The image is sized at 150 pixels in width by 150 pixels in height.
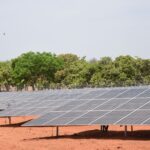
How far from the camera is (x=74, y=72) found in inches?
3039

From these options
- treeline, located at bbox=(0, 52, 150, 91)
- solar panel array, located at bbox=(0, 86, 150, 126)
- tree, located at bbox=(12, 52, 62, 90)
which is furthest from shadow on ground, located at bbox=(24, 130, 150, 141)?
tree, located at bbox=(12, 52, 62, 90)

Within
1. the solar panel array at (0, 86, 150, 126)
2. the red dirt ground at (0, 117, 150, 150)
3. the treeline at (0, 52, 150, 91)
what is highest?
the treeline at (0, 52, 150, 91)

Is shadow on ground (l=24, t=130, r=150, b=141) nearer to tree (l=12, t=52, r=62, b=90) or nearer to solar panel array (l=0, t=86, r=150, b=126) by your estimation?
solar panel array (l=0, t=86, r=150, b=126)

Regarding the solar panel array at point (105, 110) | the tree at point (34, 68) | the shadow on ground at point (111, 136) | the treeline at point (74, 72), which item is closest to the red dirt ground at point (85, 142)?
the shadow on ground at point (111, 136)

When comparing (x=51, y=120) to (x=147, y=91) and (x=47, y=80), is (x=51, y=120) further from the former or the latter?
(x=47, y=80)

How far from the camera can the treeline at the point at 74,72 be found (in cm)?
6488

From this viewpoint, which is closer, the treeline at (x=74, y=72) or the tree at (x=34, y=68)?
the treeline at (x=74, y=72)

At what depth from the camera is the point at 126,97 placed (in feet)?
78.3

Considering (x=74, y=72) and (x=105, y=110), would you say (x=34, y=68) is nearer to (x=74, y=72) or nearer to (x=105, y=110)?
(x=74, y=72)

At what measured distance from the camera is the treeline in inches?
2554

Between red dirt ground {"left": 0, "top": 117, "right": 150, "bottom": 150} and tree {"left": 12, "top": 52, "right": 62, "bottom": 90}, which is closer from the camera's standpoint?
red dirt ground {"left": 0, "top": 117, "right": 150, "bottom": 150}

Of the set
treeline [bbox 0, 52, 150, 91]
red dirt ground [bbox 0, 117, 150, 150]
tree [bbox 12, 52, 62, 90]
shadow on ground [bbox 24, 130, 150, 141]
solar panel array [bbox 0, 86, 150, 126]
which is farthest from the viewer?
tree [bbox 12, 52, 62, 90]

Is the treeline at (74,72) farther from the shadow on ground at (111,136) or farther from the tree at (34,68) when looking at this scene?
the shadow on ground at (111,136)

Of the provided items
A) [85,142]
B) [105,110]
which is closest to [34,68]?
[105,110]
